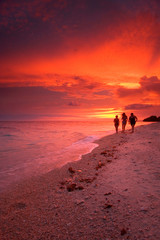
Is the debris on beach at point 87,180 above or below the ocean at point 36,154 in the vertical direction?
above

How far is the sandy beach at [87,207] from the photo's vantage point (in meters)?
3.08

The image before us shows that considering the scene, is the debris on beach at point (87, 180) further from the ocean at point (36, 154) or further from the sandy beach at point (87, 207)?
the ocean at point (36, 154)

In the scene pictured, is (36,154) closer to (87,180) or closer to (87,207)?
(87,180)

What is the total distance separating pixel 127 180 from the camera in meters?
5.29

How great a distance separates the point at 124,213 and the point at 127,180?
192 cm

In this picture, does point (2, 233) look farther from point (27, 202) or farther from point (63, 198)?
point (63, 198)

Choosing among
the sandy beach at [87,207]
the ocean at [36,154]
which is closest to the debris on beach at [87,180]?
the sandy beach at [87,207]

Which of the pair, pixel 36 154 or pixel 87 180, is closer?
pixel 87 180

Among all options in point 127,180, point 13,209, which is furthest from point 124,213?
point 13,209

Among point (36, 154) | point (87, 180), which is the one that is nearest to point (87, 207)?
point (87, 180)

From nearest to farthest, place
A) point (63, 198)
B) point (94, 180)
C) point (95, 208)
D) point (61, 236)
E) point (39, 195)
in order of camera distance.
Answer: point (61, 236) < point (95, 208) < point (63, 198) < point (39, 195) < point (94, 180)

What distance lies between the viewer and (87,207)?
397 centimetres

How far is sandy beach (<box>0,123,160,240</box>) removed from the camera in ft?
10.1

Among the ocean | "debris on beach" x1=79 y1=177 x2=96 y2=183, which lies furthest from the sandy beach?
the ocean
